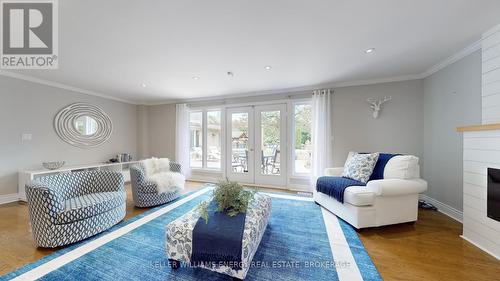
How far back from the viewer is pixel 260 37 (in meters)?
2.16

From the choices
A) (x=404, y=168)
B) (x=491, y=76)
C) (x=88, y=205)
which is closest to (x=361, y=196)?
(x=404, y=168)

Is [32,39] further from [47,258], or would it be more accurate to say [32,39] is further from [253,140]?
[253,140]

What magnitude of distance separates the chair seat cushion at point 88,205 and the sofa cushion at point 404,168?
3.83m

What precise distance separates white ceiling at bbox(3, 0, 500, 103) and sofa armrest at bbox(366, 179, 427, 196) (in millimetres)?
1772

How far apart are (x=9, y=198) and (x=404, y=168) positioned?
6562mm

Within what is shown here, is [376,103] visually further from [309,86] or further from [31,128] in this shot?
[31,128]

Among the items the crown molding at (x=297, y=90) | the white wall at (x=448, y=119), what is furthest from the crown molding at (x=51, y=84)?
the white wall at (x=448, y=119)

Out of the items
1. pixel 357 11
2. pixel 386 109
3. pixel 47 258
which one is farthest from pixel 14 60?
pixel 386 109

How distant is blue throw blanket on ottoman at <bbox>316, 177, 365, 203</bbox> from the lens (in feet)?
8.41

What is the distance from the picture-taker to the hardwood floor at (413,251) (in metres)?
1.64

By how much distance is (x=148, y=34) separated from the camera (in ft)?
6.88

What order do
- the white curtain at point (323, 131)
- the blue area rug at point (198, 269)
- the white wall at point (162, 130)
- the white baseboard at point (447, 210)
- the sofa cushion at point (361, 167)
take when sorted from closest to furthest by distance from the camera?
the blue area rug at point (198, 269)
the white baseboard at point (447, 210)
the sofa cushion at point (361, 167)
the white curtain at point (323, 131)
the white wall at point (162, 130)

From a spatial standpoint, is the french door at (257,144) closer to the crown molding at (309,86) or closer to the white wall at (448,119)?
the crown molding at (309,86)

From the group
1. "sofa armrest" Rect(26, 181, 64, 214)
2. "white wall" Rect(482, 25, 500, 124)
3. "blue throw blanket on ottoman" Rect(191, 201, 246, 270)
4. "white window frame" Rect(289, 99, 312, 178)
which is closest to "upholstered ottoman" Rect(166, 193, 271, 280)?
"blue throw blanket on ottoman" Rect(191, 201, 246, 270)
